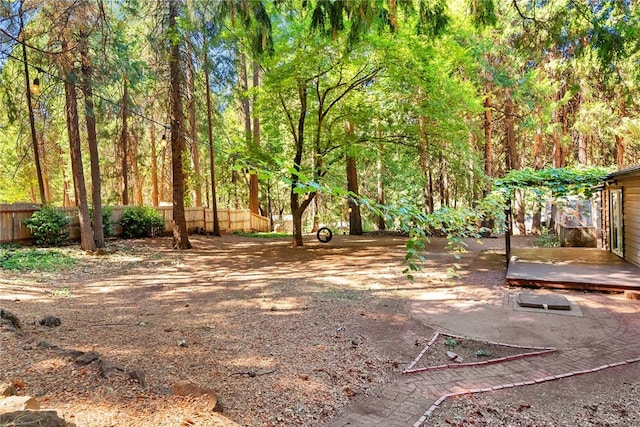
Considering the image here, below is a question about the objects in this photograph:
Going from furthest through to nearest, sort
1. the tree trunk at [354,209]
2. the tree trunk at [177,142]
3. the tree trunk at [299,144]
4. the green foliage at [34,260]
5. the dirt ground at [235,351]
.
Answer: the tree trunk at [354,209]
the tree trunk at [299,144]
the tree trunk at [177,142]
the green foliage at [34,260]
the dirt ground at [235,351]

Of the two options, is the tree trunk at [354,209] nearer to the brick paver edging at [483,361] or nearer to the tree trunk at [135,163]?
the tree trunk at [135,163]

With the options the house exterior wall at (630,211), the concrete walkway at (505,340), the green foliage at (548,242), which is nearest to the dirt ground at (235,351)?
the concrete walkway at (505,340)

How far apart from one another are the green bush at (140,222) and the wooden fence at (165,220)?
20 centimetres

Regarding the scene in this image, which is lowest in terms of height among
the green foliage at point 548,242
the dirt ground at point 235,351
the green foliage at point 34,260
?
the green foliage at point 548,242

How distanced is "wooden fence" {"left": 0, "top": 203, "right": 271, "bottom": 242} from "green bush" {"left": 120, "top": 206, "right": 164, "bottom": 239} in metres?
0.20

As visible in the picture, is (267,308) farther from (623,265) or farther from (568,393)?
(623,265)

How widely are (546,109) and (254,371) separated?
13.8 metres

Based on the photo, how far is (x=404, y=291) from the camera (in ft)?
23.4

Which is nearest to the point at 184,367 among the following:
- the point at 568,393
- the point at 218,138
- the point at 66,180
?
the point at 568,393

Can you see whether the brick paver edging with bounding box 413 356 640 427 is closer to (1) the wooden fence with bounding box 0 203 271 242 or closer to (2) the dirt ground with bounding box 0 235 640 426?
(2) the dirt ground with bounding box 0 235 640 426

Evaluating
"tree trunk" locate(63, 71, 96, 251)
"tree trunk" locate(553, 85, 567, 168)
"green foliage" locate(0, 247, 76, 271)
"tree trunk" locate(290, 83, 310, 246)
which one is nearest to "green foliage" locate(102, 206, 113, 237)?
"tree trunk" locate(63, 71, 96, 251)

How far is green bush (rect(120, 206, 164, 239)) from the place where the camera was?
45.5 feet

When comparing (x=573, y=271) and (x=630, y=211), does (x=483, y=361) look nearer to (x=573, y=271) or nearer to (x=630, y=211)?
(x=573, y=271)

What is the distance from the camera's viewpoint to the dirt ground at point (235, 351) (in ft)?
8.98
